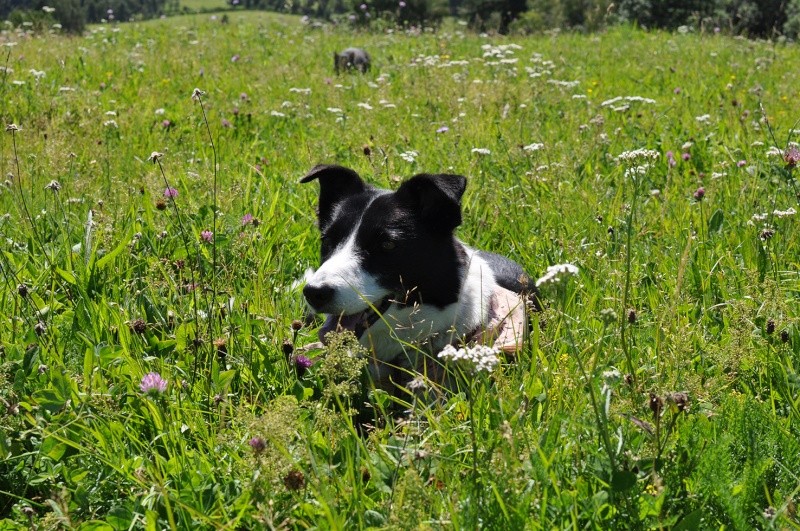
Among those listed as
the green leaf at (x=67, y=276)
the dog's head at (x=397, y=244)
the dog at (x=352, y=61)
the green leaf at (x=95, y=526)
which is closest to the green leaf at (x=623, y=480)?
the green leaf at (x=95, y=526)

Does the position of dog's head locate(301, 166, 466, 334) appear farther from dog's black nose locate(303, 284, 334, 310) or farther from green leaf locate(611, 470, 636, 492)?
green leaf locate(611, 470, 636, 492)

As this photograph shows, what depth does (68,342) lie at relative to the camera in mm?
2941

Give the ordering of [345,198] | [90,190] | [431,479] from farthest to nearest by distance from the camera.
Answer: [90,190]
[345,198]
[431,479]

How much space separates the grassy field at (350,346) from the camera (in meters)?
1.91

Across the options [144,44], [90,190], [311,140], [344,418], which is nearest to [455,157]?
[311,140]

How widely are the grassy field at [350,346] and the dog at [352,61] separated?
218cm

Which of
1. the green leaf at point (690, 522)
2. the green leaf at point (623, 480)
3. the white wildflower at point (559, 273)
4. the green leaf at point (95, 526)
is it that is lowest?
the green leaf at point (95, 526)

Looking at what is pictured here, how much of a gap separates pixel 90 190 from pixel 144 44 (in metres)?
7.62

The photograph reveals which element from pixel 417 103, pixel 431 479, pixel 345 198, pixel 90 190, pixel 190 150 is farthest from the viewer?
pixel 417 103

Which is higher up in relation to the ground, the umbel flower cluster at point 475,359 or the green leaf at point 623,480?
the umbel flower cluster at point 475,359

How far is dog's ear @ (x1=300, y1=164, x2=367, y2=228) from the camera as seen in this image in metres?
3.58

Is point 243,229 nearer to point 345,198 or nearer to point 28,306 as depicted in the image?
point 345,198

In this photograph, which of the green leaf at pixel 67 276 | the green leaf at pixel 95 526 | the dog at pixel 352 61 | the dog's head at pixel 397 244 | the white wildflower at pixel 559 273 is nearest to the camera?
the white wildflower at pixel 559 273

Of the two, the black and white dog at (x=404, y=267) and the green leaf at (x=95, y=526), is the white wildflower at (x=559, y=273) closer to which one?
the green leaf at (x=95, y=526)
